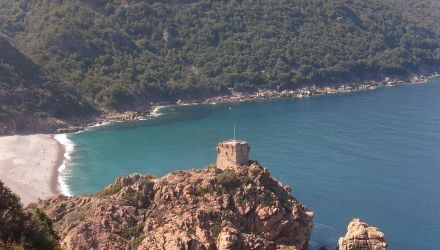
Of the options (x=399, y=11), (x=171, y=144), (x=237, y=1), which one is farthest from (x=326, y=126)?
(x=399, y=11)

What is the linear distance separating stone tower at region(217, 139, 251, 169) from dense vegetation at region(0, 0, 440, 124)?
213ft

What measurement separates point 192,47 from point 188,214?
111m

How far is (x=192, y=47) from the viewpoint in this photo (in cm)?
14600

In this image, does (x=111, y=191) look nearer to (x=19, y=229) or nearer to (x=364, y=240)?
(x=364, y=240)

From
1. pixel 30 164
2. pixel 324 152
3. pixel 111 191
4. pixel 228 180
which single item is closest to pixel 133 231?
pixel 111 191

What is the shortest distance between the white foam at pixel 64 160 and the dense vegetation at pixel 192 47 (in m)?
11.2

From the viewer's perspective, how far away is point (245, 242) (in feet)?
121

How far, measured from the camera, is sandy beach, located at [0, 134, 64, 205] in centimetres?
6719

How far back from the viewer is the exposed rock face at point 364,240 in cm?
4015

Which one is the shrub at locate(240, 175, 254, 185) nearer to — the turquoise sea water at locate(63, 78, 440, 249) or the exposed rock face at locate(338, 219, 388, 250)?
the exposed rock face at locate(338, 219, 388, 250)

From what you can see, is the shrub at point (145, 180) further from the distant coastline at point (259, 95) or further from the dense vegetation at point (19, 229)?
the distant coastline at point (259, 95)

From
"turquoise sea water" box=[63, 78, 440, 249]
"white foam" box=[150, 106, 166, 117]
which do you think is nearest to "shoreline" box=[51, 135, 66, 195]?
"turquoise sea water" box=[63, 78, 440, 249]

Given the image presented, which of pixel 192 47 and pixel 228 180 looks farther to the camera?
pixel 192 47

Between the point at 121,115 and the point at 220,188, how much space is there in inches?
2825
